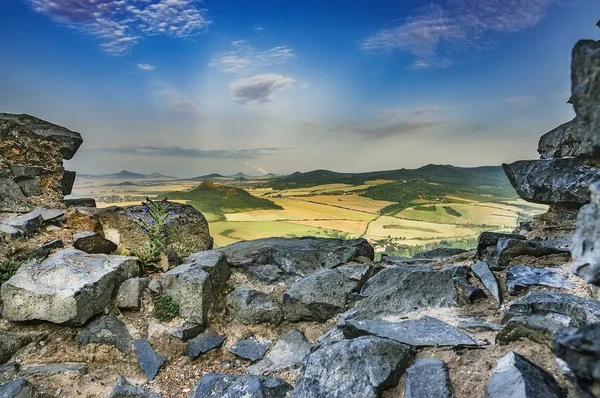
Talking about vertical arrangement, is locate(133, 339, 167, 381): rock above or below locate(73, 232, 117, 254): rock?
A: below

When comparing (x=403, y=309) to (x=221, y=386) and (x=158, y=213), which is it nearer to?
(x=221, y=386)

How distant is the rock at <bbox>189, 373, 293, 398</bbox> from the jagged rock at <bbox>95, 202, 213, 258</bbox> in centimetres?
473

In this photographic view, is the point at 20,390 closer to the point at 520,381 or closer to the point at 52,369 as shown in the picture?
the point at 52,369

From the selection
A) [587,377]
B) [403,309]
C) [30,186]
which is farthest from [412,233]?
[30,186]

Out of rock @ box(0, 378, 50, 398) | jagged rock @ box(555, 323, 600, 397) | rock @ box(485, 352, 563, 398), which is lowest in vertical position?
rock @ box(0, 378, 50, 398)

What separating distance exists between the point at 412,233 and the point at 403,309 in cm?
641

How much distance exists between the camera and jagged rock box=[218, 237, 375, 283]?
8.25 meters

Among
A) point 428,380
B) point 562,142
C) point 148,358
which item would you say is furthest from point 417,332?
point 562,142

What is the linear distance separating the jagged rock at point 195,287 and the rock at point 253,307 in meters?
0.43

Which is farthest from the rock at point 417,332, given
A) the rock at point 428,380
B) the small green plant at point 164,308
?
the small green plant at point 164,308

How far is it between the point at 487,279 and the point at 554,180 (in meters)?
2.76

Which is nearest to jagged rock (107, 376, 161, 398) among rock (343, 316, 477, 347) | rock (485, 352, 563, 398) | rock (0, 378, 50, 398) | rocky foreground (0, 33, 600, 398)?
rocky foreground (0, 33, 600, 398)

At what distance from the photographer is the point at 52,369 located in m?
5.90

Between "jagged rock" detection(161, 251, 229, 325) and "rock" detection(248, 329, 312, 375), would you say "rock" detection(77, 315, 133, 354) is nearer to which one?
"jagged rock" detection(161, 251, 229, 325)
